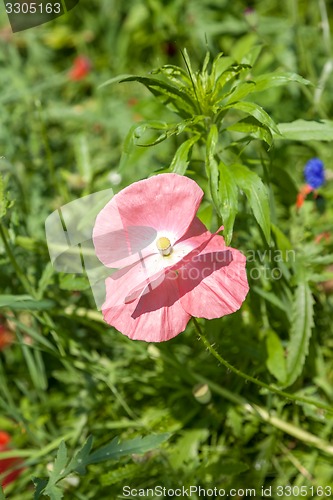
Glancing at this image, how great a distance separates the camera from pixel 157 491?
61.2 inches

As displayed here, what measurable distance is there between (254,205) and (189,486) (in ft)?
2.23

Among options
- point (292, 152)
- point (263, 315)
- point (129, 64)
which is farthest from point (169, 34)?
point (263, 315)

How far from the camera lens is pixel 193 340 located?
181cm

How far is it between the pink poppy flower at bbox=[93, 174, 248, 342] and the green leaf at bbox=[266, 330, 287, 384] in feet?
1.39

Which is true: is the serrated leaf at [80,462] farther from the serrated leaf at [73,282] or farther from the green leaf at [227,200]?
the green leaf at [227,200]

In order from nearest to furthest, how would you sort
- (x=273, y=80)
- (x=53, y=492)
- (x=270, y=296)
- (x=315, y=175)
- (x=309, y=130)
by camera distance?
(x=53, y=492), (x=273, y=80), (x=309, y=130), (x=270, y=296), (x=315, y=175)

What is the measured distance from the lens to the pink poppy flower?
117 centimetres

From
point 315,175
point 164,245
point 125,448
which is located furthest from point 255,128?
point 125,448

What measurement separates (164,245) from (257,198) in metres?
0.20

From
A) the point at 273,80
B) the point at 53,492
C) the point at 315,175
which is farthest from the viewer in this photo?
the point at 315,175

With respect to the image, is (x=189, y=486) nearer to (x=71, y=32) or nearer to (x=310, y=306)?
(x=310, y=306)

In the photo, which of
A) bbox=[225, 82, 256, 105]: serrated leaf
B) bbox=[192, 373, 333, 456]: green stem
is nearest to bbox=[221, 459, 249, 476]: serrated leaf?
bbox=[192, 373, 333, 456]: green stem

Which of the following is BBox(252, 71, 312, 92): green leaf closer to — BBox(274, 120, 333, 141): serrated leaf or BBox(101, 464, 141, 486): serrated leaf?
BBox(274, 120, 333, 141): serrated leaf

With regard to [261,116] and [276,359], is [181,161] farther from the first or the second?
[276,359]
